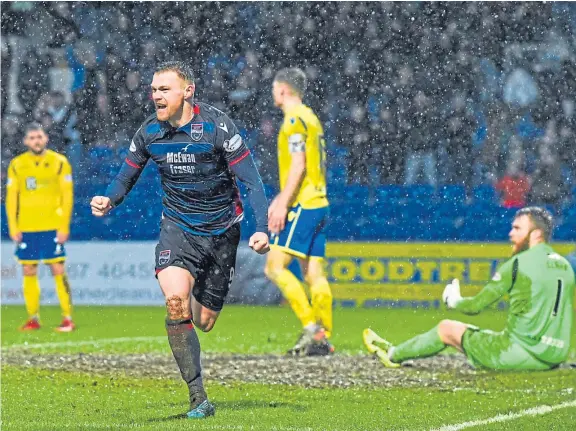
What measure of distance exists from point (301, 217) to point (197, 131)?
326 cm

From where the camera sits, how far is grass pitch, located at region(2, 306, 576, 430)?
227 inches

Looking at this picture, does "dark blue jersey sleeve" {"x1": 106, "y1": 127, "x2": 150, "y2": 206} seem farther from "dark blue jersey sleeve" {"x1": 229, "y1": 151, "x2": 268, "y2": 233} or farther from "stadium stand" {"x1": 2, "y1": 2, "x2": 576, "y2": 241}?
"stadium stand" {"x1": 2, "y1": 2, "x2": 576, "y2": 241}

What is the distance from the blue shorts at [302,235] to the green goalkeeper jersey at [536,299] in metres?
2.06

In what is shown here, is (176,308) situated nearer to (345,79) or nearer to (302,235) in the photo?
(302,235)

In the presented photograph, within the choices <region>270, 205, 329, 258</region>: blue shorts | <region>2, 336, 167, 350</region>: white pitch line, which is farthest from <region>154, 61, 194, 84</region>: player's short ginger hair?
<region>2, 336, 167, 350</region>: white pitch line

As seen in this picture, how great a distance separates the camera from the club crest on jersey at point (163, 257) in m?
5.92

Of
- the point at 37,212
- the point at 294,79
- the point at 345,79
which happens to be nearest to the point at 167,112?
the point at 294,79

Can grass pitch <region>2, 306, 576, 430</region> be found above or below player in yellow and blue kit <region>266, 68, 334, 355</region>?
below

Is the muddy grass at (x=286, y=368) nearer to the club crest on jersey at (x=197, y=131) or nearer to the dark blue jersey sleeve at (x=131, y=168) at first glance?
the dark blue jersey sleeve at (x=131, y=168)

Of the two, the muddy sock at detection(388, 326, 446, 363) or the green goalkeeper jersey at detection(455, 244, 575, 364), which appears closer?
the green goalkeeper jersey at detection(455, 244, 575, 364)

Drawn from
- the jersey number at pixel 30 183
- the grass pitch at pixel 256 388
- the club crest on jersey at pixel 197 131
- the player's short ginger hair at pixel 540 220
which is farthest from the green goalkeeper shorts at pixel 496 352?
the jersey number at pixel 30 183

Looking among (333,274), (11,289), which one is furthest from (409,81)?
(11,289)

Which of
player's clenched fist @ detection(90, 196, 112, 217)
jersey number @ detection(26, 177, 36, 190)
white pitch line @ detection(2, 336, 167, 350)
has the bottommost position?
white pitch line @ detection(2, 336, 167, 350)

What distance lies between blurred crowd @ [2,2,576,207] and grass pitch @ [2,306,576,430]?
4.59 meters
